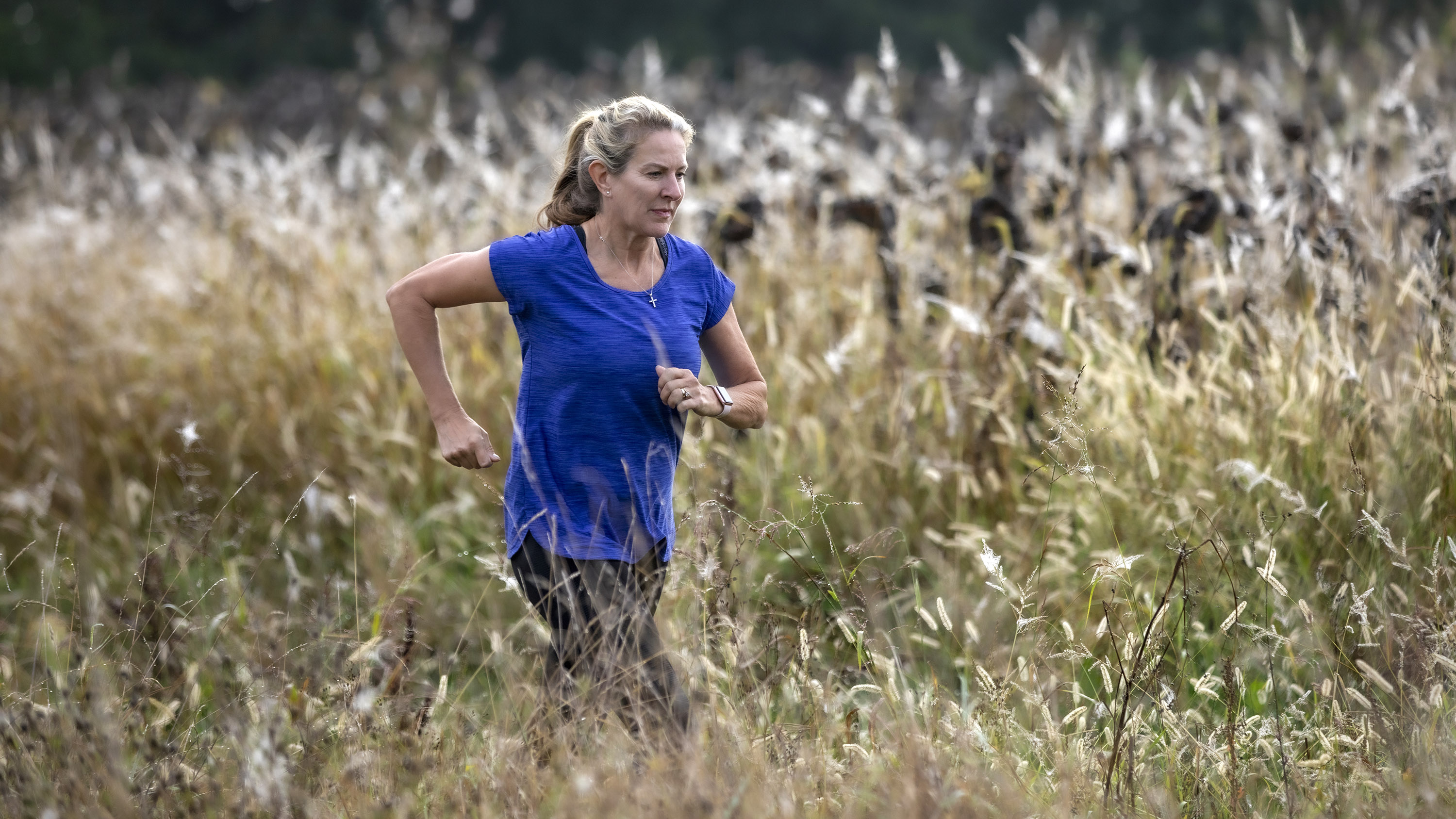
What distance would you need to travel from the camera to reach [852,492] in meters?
3.94

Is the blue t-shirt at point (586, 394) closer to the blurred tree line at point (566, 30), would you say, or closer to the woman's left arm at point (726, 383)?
the woman's left arm at point (726, 383)

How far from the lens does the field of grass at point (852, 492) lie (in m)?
2.30

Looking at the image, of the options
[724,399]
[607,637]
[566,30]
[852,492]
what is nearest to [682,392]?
[724,399]

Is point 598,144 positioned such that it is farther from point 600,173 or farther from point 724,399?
point 724,399

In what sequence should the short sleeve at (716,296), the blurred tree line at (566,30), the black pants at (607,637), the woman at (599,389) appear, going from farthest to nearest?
1. the blurred tree line at (566,30)
2. the short sleeve at (716,296)
3. the woman at (599,389)
4. the black pants at (607,637)

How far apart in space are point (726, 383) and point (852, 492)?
139cm

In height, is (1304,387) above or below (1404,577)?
above

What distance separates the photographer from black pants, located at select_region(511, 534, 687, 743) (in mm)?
2270

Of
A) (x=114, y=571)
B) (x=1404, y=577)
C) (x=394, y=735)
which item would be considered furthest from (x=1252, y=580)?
(x=114, y=571)

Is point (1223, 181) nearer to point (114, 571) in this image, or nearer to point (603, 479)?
point (603, 479)

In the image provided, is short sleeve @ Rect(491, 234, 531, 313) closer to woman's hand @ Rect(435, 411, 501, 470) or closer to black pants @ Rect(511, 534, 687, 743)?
woman's hand @ Rect(435, 411, 501, 470)

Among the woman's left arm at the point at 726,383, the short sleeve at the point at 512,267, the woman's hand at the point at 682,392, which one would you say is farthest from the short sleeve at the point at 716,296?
the short sleeve at the point at 512,267

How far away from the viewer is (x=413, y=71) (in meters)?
12.8

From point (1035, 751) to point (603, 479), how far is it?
1.07 m
